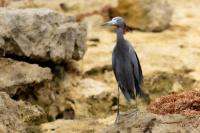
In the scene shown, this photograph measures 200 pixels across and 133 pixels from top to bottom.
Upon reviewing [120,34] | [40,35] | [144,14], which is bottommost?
[144,14]

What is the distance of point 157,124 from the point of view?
11031 millimetres

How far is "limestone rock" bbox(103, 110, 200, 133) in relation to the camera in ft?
35.7

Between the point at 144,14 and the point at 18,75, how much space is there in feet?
34.6

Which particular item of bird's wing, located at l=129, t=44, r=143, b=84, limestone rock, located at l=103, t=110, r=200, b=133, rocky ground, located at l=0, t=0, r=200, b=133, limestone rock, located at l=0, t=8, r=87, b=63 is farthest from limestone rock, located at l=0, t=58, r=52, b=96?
limestone rock, located at l=103, t=110, r=200, b=133

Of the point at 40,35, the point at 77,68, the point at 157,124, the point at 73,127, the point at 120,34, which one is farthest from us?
the point at 77,68

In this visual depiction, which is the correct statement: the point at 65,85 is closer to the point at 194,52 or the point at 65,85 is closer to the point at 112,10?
the point at 194,52

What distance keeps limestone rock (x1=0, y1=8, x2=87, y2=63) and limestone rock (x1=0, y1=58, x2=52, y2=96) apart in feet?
1.55

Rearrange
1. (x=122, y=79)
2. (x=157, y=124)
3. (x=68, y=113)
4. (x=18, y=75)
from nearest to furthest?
1. (x=157, y=124)
2. (x=122, y=79)
3. (x=18, y=75)
4. (x=68, y=113)

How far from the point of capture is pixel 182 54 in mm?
23797

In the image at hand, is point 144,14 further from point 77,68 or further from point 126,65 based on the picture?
point 126,65

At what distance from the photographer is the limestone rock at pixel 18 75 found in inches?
677

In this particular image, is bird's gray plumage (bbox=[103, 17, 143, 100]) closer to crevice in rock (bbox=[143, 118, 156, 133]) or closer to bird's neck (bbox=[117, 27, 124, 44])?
bird's neck (bbox=[117, 27, 124, 44])

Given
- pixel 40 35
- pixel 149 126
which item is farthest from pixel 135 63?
pixel 40 35

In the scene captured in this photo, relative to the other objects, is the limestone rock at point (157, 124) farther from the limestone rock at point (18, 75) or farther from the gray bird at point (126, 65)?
the limestone rock at point (18, 75)
